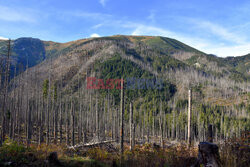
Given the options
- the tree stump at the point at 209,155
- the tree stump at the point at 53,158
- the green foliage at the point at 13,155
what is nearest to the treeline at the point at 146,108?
the green foliage at the point at 13,155

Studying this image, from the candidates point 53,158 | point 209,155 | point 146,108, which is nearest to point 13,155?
point 53,158

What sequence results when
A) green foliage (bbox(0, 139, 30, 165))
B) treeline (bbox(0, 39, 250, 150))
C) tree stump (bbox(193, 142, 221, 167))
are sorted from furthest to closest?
treeline (bbox(0, 39, 250, 150))
green foliage (bbox(0, 139, 30, 165))
tree stump (bbox(193, 142, 221, 167))

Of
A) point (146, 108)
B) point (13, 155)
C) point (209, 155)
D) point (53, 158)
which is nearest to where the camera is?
point (209, 155)

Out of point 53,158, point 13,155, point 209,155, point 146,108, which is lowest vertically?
point 146,108

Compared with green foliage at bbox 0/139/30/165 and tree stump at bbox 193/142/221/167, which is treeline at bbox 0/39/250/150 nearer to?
green foliage at bbox 0/139/30/165

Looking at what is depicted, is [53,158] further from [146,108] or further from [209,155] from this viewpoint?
[146,108]

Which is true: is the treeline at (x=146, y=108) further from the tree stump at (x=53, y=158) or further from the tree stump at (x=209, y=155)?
the tree stump at (x=209, y=155)

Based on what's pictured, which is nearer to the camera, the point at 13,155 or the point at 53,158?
the point at 53,158

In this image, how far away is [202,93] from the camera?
407ft

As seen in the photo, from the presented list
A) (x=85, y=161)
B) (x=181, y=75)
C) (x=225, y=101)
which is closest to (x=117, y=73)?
(x=181, y=75)

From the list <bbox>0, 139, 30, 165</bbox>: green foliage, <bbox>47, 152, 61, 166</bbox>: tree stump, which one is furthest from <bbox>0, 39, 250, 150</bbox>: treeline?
<bbox>47, 152, 61, 166</bbox>: tree stump

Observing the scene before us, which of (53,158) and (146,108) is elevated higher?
(53,158)

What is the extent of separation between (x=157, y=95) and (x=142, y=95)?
9.60 m

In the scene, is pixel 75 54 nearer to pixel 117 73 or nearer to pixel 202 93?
pixel 117 73
